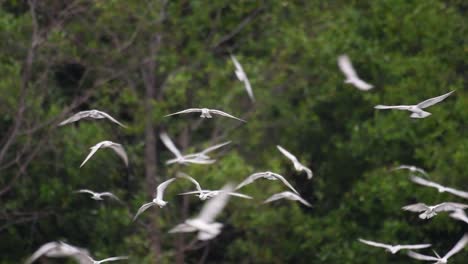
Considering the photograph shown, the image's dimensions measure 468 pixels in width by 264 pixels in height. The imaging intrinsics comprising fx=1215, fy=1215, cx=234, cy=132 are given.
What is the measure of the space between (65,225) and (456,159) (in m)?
5.76

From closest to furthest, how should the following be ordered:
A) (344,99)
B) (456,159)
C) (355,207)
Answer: (456,159) → (355,207) → (344,99)

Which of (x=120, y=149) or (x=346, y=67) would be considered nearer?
(x=120, y=149)

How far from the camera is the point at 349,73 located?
53.1 ft

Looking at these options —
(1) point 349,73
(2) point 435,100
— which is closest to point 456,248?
(2) point 435,100

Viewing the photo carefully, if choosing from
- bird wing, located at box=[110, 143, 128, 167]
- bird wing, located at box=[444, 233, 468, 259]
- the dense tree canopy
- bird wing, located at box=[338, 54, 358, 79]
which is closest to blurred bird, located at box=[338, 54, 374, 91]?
bird wing, located at box=[338, 54, 358, 79]

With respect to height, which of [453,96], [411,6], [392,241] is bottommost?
[392,241]

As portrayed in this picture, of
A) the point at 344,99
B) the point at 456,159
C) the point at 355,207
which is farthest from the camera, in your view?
the point at 344,99

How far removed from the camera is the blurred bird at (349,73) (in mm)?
15078

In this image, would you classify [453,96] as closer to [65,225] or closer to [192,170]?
[192,170]

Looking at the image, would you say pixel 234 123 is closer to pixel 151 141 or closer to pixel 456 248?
pixel 151 141

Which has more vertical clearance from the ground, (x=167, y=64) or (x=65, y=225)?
(x=167, y=64)

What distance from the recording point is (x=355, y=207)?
17.9 metres

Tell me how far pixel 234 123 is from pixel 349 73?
9.18 ft

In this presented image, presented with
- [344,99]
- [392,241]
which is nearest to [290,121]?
[344,99]
